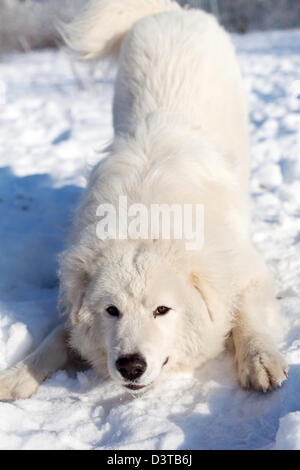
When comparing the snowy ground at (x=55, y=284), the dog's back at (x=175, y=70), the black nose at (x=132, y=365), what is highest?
the dog's back at (x=175, y=70)

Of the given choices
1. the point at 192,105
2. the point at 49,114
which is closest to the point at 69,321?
the point at 192,105

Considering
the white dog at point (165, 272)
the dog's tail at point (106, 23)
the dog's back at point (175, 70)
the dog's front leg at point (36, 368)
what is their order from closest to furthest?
the white dog at point (165, 272), the dog's front leg at point (36, 368), the dog's back at point (175, 70), the dog's tail at point (106, 23)

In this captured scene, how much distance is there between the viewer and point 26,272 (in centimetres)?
354

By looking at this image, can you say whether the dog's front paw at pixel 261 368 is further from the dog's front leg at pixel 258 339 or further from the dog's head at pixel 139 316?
the dog's head at pixel 139 316

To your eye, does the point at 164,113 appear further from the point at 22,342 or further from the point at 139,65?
the point at 22,342

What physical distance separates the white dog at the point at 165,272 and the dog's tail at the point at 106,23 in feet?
3.18

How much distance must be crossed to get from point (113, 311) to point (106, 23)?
2.93m

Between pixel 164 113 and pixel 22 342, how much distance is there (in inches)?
63.2

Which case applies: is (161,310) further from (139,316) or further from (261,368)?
(261,368)

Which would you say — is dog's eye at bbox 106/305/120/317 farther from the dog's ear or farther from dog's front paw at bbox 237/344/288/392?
dog's front paw at bbox 237/344/288/392

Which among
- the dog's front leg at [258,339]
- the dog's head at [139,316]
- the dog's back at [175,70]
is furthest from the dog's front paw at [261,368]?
the dog's back at [175,70]

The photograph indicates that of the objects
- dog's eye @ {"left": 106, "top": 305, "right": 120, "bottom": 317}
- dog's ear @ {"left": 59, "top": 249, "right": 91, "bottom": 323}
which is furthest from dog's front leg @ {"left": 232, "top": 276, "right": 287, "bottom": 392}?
dog's ear @ {"left": 59, "top": 249, "right": 91, "bottom": 323}

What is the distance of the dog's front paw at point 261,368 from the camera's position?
2.20 m

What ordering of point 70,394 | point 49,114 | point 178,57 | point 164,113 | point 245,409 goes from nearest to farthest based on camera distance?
point 245,409, point 70,394, point 164,113, point 178,57, point 49,114
